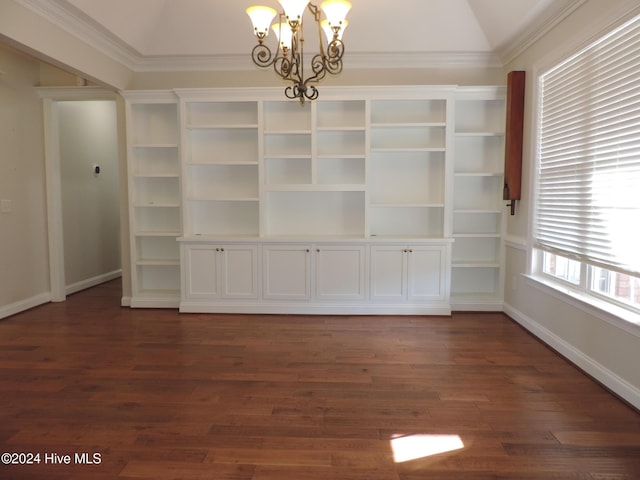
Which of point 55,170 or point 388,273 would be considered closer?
point 388,273

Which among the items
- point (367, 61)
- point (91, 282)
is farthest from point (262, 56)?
point (91, 282)

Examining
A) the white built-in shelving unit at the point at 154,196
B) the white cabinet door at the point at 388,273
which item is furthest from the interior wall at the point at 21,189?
the white cabinet door at the point at 388,273

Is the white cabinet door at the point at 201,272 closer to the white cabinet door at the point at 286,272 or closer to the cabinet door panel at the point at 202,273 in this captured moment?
the cabinet door panel at the point at 202,273

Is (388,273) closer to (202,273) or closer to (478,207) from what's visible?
(478,207)

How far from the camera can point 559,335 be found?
3.52m

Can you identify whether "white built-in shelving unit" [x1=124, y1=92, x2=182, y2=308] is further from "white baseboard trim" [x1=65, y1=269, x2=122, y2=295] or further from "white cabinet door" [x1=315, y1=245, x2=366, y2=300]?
"white cabinet door" [x1=315, y1=245, x2=366, y2=300]

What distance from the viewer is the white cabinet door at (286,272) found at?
462cm

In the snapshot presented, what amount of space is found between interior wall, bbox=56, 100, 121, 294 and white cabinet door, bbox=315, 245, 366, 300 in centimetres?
339

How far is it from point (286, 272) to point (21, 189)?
10.1 ft

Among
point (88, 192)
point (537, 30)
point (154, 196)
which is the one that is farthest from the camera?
point (88, 192)

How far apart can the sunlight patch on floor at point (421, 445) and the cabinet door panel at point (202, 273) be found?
2929 mm

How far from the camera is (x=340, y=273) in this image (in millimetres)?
4625

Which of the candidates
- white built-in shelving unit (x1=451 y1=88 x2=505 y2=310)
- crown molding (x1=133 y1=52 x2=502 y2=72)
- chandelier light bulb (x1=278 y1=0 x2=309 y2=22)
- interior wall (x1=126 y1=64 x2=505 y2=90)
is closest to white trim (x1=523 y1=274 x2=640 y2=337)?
white built-in shelving unit (x1=451 y1=88 x2=505 y2=310)

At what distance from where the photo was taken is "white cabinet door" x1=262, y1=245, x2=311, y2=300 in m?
4.62
